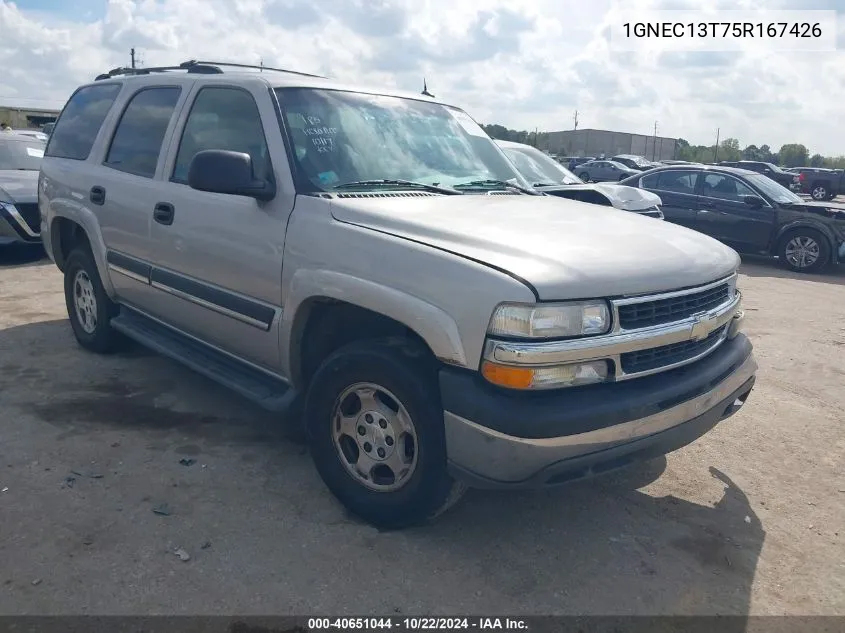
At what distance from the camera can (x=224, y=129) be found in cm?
397

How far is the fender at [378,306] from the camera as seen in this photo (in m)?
2.71

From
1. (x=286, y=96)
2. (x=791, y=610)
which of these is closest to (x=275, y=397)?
(x=286, y=96)

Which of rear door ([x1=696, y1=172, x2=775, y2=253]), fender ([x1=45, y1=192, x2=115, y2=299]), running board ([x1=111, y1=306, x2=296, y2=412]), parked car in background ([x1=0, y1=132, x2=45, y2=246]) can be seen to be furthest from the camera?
rear door ([x1=696, y1=172, x2=775, y2=253])

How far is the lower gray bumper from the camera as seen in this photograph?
2.62 m

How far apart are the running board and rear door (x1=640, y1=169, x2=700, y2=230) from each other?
385 inches

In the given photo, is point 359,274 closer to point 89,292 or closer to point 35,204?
point 89,292

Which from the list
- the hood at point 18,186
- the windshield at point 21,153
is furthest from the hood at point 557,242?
the windshield at point 21,153

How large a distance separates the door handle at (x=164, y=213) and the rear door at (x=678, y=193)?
990 centimetres

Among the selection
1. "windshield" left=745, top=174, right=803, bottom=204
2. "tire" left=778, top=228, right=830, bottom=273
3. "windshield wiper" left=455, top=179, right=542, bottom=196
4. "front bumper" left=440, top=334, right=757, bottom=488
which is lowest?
"tire" left=778, top=228, right=830, bottom=273

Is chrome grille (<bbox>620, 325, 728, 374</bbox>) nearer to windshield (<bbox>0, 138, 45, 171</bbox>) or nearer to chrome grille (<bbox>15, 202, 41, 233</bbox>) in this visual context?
chrome grille (<bbox>15, 202, 41, 233</bbox>)

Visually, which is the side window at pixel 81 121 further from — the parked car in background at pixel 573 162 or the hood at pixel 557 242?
the parked car in background at pixel 573 162

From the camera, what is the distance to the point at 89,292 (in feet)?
17.7

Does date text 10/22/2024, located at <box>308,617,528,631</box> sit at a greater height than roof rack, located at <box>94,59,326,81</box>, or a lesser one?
lesser

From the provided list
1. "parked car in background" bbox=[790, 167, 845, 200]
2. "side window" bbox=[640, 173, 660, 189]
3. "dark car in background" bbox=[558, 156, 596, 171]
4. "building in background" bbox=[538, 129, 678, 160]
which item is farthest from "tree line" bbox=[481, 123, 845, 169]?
"side window" bbox=[640, 173, 660, 189]
